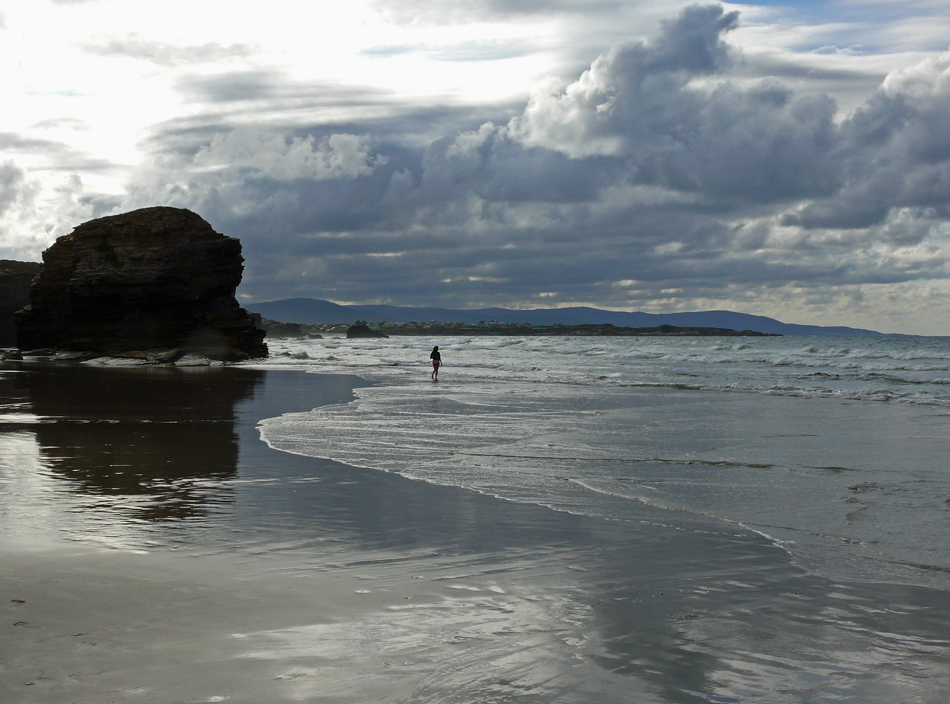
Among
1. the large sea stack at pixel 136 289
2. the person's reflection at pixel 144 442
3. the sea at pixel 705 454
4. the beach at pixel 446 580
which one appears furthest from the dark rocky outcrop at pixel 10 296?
the beach at pixel 446 580

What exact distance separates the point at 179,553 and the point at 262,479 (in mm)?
3315

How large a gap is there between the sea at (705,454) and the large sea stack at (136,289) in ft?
83.0

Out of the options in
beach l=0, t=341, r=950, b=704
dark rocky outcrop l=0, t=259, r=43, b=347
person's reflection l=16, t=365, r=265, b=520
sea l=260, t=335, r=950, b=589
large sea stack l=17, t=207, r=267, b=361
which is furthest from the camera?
dark rocky outcrop l=0, t=259, r=43, b=347

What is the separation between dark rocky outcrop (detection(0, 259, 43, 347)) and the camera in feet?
214

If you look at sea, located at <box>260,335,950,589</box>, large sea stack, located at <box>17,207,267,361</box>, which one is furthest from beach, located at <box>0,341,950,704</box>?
large sea stack, located at <box>17,207,267,361</box>

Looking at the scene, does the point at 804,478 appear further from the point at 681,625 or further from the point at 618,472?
the point at 681,625

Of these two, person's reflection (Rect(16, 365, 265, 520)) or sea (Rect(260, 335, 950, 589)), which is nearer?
→ sea (Rect(260, 335, 950, 589))

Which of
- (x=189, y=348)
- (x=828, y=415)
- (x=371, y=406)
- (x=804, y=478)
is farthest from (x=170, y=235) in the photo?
(x=804, y=478)

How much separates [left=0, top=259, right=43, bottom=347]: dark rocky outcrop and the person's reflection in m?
49.4

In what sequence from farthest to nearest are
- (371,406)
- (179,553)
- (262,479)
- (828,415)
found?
1. (371,406)
2. (828,415)
3. (262,479)
4. (179,553)

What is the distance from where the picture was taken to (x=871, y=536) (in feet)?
21.9

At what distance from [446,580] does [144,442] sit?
8087 mm

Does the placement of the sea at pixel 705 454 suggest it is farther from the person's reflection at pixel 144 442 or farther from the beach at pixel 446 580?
the person's reflection at pixel 144 442

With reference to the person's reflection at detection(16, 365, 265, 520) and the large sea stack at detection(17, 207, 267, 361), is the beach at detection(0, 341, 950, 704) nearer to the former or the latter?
the person's reflection at detection(16, 365, 265, 520)
